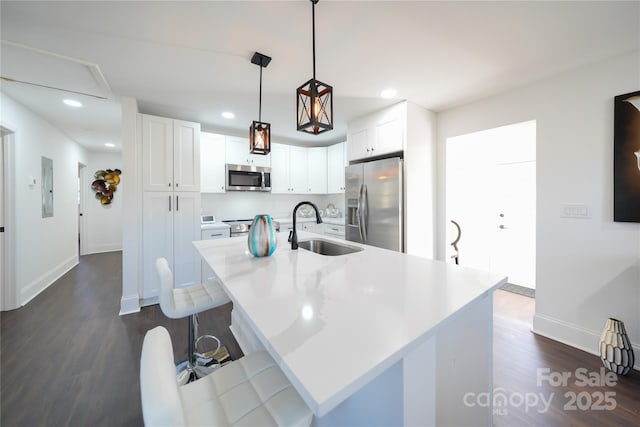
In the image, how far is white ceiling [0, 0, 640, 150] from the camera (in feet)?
4.86

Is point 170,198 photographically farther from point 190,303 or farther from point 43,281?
point 43,281

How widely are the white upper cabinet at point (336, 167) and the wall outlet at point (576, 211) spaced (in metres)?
2.70

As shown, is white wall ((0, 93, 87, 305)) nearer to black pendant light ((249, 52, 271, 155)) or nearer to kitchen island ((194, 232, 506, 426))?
black pendant light ((249, 52, 271, 155))

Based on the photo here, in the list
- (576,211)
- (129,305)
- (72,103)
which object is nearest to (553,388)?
(576,211)

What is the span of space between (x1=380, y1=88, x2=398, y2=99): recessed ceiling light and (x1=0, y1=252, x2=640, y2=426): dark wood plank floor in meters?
2.59

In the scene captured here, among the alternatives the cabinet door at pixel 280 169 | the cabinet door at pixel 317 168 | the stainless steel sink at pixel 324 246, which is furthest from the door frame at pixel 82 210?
the stainless steel sink at pixel 324 246

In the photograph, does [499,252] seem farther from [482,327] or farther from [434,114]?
[482,327]

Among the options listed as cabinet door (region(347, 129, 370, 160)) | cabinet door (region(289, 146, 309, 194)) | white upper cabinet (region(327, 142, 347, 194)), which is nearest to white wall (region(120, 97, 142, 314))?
cabinet door (region(289, 146, 309, 194))

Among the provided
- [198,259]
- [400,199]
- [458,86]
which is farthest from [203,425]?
[458,86]

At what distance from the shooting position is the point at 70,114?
10.7ft

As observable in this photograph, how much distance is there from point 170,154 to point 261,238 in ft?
7.47

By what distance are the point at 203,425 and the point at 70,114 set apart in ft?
14.4

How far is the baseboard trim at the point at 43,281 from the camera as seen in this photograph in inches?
117

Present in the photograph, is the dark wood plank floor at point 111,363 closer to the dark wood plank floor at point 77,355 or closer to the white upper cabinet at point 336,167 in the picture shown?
the dark wood plank floor at point 77,355
